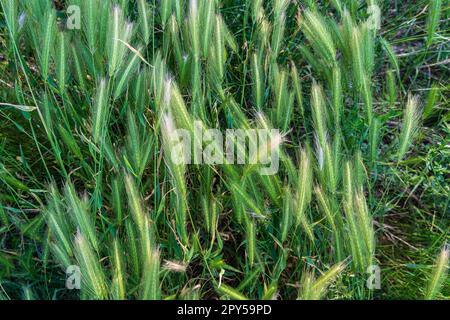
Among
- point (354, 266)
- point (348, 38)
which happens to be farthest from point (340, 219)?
point (348, 38)

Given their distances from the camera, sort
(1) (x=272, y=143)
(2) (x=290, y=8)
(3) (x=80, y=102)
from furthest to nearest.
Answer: (2) (x=290, y=8) < (3) (x=80, y=102) < (1) (x=272, y=143)

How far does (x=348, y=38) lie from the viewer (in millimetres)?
1113

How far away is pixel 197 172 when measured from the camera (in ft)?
3.68

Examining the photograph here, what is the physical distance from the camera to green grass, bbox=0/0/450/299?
98 centimetres

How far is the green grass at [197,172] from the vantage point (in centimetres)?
98

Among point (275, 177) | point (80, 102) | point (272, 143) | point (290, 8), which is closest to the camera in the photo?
point (272, 143)
